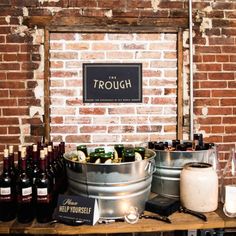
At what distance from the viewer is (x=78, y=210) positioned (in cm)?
152

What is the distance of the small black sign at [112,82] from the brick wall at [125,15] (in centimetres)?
37

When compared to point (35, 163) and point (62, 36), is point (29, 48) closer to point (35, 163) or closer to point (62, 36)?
point (62, 36)

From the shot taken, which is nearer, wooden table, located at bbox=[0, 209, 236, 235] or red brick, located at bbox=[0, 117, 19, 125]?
wooden table, located at bbox=[0, 209, 236, 235]

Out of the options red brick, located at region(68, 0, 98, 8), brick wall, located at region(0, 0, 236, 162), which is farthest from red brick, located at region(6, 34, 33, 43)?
red brick, located at region(68, 0, 98, 8)

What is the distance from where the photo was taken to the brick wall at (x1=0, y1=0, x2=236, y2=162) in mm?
2574

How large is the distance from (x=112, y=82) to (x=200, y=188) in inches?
52.0

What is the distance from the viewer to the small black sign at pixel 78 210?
150 centimetres

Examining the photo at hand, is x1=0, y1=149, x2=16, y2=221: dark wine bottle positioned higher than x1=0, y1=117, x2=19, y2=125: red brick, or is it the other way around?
x1=0, y1=117, x2=19, y2=125: red brick

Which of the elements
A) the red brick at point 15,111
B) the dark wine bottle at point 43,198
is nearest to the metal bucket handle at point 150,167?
the dark wine bottle at point 43,198

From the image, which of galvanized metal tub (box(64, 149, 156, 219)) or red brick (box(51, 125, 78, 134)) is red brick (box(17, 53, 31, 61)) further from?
galvanized metal tub (box(64, 149, 156, 219))

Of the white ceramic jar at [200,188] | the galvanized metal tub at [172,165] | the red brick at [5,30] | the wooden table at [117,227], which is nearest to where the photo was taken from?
the wooden table at [117,227]

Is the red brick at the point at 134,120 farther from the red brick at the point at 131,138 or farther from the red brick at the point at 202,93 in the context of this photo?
the red brick at the point at 202,93

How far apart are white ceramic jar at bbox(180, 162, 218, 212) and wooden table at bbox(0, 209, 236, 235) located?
9 cm

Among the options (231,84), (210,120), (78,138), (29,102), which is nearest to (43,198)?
(78,138)
